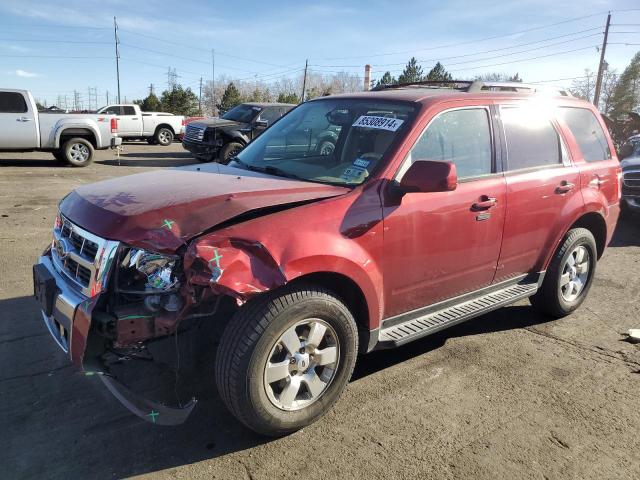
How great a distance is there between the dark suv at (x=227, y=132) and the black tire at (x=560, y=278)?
10972mm

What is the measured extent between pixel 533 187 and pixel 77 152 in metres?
14.0

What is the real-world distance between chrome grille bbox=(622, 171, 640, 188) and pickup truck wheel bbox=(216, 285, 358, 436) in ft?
27.8

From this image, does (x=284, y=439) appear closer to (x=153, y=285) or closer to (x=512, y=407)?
(x=153, y=285)

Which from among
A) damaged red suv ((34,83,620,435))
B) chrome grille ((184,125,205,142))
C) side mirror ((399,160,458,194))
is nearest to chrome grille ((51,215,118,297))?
damaged red suv ((34,83,620,435))

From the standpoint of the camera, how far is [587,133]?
4.89 meters

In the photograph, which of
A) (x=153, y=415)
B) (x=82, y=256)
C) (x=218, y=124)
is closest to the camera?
(x=153, y=415)

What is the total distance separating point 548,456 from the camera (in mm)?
2877

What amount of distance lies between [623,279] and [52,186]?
10.9 m

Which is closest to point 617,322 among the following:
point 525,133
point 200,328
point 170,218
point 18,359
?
point 525,133

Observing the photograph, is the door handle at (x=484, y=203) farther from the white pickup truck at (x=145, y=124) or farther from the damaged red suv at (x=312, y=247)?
the white pickup truck at (x=145, y=124)

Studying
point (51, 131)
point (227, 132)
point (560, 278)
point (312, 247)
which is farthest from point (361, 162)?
point (51, 131)

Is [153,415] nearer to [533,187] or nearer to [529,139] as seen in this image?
[533,187]

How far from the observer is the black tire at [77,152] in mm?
14656

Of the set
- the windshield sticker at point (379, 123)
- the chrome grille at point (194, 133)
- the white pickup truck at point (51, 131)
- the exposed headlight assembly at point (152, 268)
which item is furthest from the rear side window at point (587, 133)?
the white pickup truck at point (51, 131)
